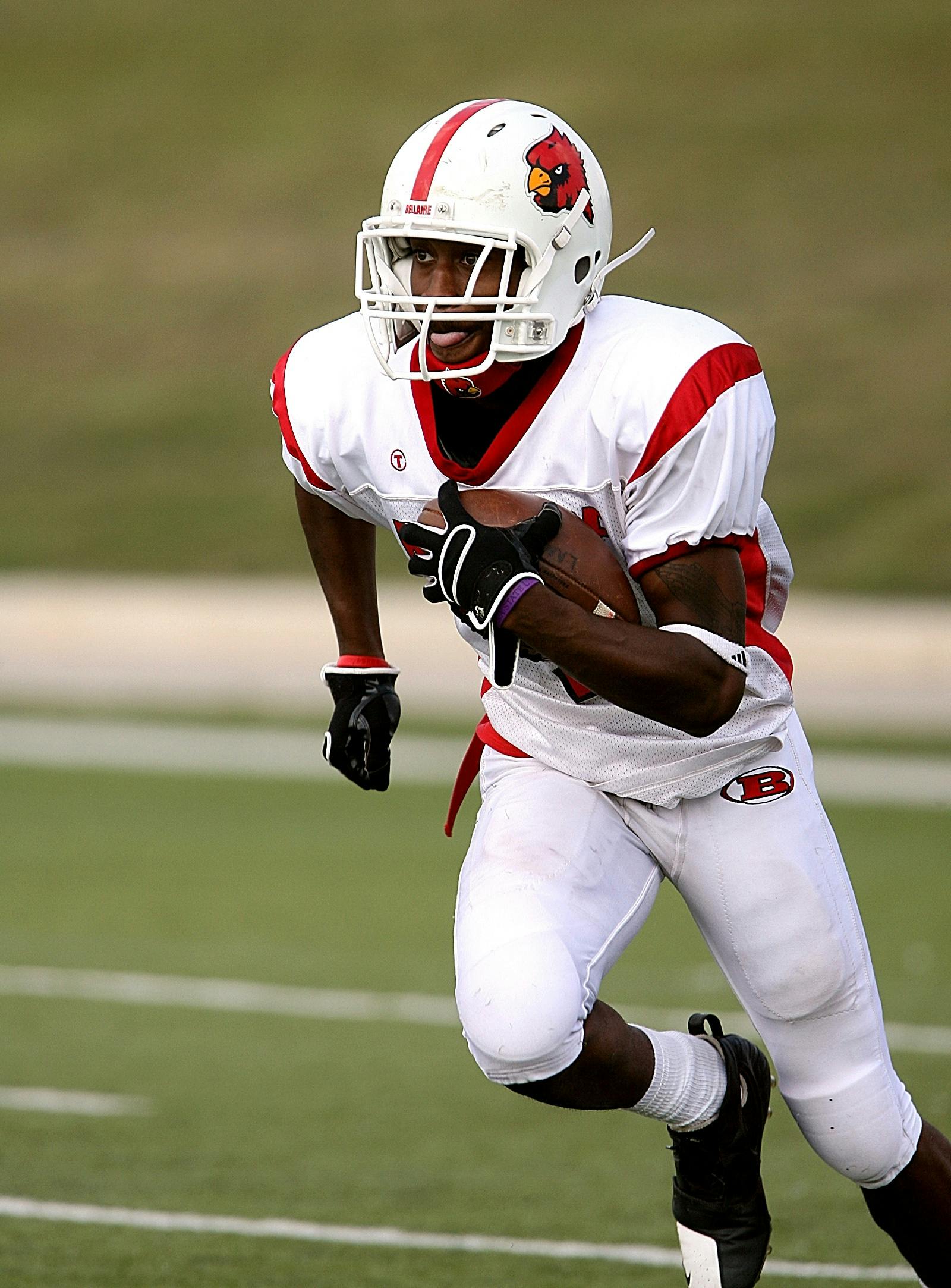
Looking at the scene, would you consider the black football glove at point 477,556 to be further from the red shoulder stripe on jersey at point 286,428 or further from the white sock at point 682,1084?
the white sock at point 682,1084

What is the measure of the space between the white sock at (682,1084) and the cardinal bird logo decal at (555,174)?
1.31m

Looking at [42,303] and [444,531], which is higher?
[444,531]

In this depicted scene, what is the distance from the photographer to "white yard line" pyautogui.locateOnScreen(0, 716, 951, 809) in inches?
382

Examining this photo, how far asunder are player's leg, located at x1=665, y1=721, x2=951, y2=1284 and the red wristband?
0.71 m

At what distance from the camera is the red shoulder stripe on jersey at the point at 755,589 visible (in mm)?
3070

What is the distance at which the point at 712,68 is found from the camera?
2220 cm

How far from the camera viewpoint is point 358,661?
144 inches

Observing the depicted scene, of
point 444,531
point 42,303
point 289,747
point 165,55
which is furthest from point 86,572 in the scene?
point 444,531

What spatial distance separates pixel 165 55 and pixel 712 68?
6.36 meters

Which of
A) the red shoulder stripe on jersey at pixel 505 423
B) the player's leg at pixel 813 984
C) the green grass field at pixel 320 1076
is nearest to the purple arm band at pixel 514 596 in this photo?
the red shoulder stripe on jersey at pixel 505 423

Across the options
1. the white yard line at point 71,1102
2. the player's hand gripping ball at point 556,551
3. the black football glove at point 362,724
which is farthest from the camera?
the white yard line at point 71,1102

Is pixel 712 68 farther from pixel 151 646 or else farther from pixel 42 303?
pixel 151 646

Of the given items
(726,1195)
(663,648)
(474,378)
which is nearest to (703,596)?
(663,648)

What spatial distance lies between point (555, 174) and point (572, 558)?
64cm
